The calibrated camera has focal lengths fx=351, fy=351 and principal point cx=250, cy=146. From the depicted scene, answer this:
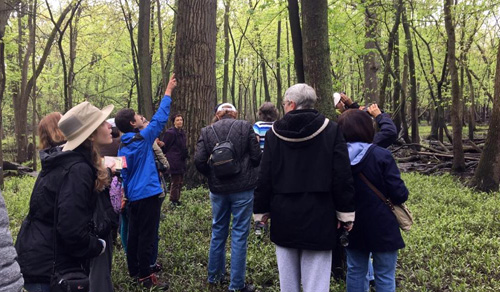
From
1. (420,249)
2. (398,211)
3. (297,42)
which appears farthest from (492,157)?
(398,211)

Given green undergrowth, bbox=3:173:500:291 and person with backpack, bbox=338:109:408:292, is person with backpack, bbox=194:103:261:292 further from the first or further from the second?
person with backpack, bbox=338:109:408:292

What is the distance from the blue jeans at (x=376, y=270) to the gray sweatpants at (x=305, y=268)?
0.38m

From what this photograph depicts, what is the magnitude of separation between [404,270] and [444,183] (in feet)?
19.5

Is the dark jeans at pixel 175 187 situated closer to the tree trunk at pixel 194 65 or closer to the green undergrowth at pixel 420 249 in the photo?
the green undergrowth at pixel 420 249

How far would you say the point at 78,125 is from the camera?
245 cm

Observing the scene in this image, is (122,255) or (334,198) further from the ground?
(334,198)

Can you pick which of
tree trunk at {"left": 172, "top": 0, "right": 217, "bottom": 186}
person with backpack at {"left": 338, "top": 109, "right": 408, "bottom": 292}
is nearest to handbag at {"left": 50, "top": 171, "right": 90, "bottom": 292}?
person with backpack at {"left": 338, "top": 109, "right": 408, "bottom": 292}

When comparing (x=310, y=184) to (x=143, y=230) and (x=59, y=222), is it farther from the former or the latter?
(x=143, y=230)

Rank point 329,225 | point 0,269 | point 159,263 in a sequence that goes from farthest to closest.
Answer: point 159,263 → point 329,225 → point 0,269

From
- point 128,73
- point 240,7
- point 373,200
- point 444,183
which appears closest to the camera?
point 373,200

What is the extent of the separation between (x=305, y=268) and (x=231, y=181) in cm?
133

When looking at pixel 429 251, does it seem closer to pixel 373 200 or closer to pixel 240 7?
pixel 373 200

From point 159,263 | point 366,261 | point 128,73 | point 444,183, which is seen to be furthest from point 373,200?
point 128,73

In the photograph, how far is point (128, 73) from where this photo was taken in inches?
1088
